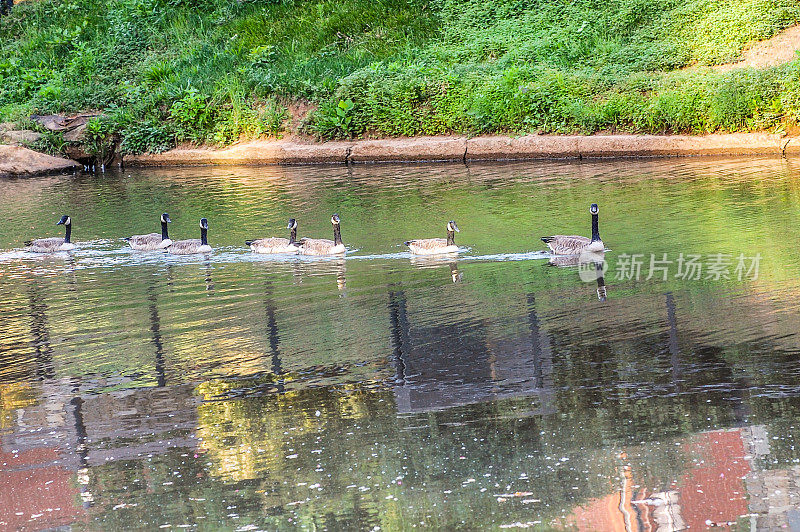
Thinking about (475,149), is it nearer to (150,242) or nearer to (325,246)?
(325,246)

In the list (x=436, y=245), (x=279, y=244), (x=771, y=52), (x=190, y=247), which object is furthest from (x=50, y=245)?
(x=771, y=52)

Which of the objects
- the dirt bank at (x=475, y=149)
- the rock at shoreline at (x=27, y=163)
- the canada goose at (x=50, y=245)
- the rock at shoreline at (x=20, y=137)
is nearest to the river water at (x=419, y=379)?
the canada goose at (x=50, y=245)

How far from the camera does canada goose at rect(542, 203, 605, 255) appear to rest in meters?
13.4

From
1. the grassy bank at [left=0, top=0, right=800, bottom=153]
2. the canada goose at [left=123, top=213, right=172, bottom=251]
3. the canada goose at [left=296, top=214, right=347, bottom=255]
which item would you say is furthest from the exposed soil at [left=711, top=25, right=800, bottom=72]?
the canada goose at [left=123, top=213, right=172, bottom=251]

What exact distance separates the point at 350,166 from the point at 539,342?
53.9 ft

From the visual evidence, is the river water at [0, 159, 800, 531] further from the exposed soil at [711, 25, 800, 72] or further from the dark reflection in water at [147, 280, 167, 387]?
the exposed soil at [711, 25, 800, 72]

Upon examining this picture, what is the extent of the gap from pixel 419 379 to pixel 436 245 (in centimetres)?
554

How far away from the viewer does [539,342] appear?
9594mm

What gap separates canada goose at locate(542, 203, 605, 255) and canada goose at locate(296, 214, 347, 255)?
2919 millimetres

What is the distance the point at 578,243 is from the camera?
13.4 meters

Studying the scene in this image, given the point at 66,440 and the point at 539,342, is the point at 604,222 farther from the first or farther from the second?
the point at 66,440

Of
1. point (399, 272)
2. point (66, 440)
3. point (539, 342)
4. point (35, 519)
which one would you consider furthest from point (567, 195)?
point (35, 519)

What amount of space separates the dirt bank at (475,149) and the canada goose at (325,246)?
10175mm

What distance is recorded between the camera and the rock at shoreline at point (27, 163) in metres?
27.3
